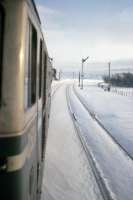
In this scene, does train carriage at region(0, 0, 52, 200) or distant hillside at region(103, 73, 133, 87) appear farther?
distant hillside at region(103, 73, 133, 87)

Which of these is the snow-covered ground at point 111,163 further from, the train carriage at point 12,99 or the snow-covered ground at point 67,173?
the train carriage at point 12,99

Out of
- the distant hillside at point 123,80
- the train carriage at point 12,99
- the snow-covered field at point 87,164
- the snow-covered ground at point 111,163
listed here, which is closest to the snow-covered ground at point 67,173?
the snow-covered field at point 87,164

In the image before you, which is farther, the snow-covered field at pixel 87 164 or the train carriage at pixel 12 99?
the snow-covered field at pixel 87 164

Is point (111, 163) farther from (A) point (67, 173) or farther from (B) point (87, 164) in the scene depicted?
(A) point (67, 173)

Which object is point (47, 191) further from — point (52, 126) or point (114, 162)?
point (52, 126)

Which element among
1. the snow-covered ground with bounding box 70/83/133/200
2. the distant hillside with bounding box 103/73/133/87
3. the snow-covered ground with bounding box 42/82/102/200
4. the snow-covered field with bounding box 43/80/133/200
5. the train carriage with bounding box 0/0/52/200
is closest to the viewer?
the train carriage with bounding box 0/0/52/200

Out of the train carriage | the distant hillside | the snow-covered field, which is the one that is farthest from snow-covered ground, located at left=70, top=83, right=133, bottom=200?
the distant hillside

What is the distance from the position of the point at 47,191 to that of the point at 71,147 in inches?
199

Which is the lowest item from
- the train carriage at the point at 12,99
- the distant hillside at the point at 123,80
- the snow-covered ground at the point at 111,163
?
the distant hillside at the point at 123,80

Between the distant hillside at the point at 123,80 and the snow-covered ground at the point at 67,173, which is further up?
the snow-covered ground at the point at 67,173

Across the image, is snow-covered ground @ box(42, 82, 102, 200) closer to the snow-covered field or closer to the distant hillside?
the snow-covered field

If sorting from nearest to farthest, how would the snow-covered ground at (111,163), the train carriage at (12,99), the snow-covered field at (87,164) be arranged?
1. the train carriage at (12,99)
2. the snow-covered field at (87,164)
3. the snow-covered ground at (111,163)

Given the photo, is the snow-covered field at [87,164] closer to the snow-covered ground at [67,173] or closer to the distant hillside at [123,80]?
the snow-covered ground at [67,173]

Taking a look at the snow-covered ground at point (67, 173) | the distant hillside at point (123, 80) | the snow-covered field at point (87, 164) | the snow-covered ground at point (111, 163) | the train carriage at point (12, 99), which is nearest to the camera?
the train carriage at point (12, 99)
